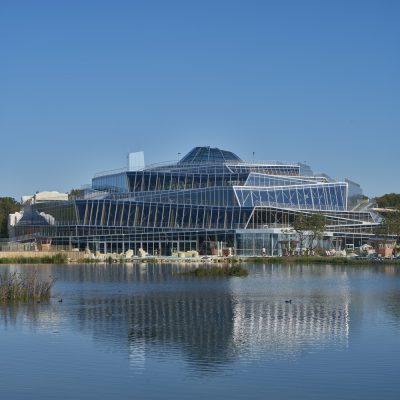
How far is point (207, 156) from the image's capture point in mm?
138750

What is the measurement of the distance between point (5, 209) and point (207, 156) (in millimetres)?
59236

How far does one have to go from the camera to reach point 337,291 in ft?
174

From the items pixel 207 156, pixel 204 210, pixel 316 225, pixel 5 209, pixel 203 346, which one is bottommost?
pixel 203 346

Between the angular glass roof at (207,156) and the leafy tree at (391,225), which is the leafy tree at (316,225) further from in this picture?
the angular glass roof at (207,156)

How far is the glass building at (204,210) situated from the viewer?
11975 centimetres

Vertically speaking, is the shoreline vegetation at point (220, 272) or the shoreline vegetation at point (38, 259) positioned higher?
the shoreline vegetation at point (38, 259)

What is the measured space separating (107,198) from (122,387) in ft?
365

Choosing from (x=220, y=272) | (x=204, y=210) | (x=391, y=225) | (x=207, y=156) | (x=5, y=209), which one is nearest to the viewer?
(x=220, y=272)

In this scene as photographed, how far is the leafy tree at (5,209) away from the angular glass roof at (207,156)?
43253mm

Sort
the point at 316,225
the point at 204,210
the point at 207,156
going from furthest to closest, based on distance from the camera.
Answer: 1. the point at 207,156
2. the point at 204,210
3. the point at 316,225

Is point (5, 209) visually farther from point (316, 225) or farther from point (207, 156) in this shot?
point (316, 225)

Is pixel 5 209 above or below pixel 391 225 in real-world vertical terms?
above

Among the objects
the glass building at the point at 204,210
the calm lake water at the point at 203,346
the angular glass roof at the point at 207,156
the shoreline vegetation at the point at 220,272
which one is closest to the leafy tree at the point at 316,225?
the glass building at the point at 204,210

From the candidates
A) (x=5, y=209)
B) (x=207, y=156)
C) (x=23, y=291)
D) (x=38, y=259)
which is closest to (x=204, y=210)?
(x=207, y=156)
